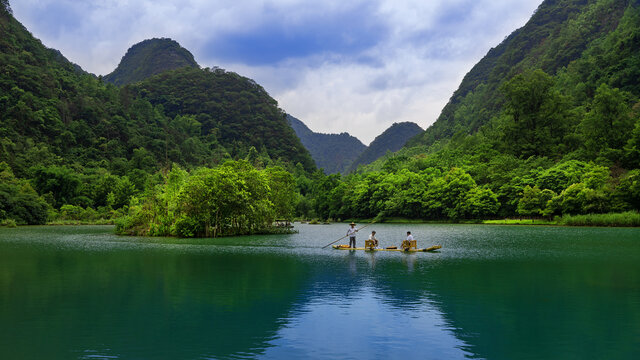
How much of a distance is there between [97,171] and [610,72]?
384 ft

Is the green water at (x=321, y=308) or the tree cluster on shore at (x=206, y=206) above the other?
the tree cluster on shore at (x=206, y=206)

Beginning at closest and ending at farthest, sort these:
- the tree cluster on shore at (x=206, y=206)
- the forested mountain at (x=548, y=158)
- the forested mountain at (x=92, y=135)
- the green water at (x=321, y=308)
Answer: the green water at (x=321, y=308), the tree cluster on shore at (x=206, y=206), the forested mountain at (x=548, y=158), the forested mountain at (x=92, y=135)

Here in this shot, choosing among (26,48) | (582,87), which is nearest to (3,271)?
(582,87)

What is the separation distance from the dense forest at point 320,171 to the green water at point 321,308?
26.7 m

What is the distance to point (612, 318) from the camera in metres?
13.6

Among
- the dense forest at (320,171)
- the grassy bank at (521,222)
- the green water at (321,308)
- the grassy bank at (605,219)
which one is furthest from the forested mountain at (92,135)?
the grassy bank at (605,219)

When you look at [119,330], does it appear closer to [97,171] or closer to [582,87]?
[97,171]

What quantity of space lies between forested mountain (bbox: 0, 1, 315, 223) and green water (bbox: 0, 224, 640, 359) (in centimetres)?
6242

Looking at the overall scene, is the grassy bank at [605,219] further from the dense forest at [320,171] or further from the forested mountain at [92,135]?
the forested mountain at [92,135]

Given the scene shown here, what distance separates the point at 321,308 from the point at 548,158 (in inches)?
3586

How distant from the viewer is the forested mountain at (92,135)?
301 feet

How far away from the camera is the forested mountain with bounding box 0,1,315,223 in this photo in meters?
91.8

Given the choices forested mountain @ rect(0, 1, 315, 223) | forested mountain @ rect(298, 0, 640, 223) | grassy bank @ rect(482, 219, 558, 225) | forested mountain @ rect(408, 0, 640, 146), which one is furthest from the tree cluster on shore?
forested mountain @ rect(408, 0, 640, 146)

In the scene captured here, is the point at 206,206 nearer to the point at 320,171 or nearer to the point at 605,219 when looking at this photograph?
the point at 605,219
